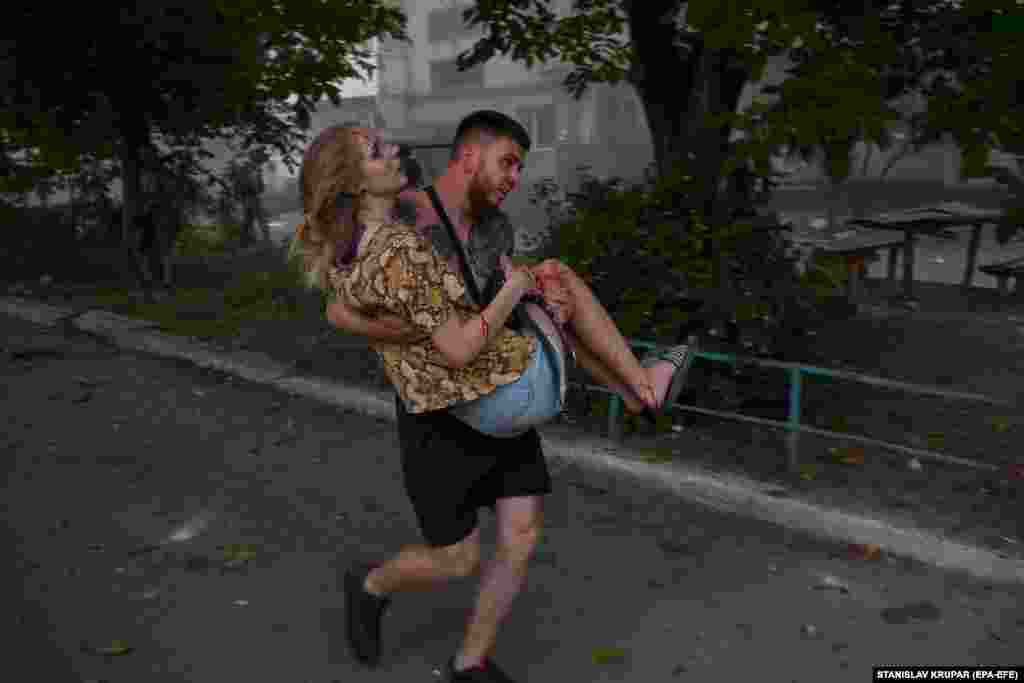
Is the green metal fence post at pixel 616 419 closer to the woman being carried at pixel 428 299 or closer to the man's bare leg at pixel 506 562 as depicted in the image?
the man's bare leg at pixel 506 562

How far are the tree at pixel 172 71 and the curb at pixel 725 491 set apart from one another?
2.98m

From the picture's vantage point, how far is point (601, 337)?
9.43ft

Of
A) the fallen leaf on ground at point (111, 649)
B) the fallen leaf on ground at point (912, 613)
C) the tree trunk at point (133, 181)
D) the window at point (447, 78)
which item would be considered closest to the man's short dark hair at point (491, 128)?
the fallen leaf on ground at point (111, 649)

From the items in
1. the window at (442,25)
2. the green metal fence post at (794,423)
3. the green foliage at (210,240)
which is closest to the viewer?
the green metal fence post at (794,423)

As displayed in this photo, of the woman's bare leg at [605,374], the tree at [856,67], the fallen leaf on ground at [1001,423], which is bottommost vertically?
the fallen leaf on ground at [1001,423]

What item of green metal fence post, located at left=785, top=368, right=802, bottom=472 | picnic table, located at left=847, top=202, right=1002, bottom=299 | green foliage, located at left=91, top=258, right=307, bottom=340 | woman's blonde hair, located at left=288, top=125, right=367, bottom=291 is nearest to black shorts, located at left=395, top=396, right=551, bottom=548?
woman's blonde hair, located at left=288, top=125, right=367, bottom=291

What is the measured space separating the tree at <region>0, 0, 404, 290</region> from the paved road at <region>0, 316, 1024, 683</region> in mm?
4345

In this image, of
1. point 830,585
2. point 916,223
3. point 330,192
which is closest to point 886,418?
point 830,585

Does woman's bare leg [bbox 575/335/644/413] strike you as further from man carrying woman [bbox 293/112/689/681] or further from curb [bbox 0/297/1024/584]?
curb [bbox 0/297/1024/584]

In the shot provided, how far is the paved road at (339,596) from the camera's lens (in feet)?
11.2

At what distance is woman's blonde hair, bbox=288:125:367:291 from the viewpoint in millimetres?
2672

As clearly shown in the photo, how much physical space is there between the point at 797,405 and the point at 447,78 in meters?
49.8

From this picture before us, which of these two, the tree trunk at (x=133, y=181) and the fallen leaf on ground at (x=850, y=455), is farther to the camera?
the tree trunk at (x=133, y=181)

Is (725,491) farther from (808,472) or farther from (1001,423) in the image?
(1001,423)
